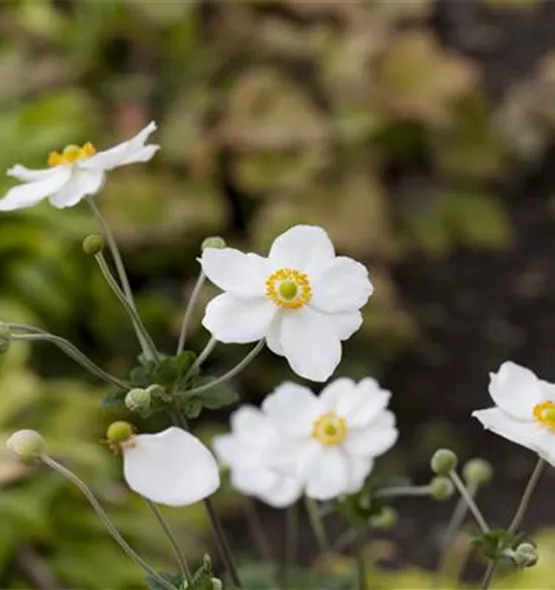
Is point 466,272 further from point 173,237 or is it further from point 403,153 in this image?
point 173,237

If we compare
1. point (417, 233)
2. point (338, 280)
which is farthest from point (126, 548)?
point (417, 233)

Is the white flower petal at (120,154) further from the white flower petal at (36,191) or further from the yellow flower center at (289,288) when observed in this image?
the yellow flower center at (289,288)

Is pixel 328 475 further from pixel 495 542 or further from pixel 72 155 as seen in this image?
pixel 72 155

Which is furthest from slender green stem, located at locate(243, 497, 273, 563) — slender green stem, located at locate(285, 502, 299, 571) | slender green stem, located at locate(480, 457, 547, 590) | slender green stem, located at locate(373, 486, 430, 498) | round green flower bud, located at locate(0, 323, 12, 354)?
round green flower bud, located at locate(0, 323, 12, 354)

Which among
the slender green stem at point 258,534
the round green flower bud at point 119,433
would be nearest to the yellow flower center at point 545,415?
the round green flower bud at point 119,433

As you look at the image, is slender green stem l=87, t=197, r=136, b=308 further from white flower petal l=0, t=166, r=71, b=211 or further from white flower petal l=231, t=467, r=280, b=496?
white flower petal l=231, t=467, r=280, b=496

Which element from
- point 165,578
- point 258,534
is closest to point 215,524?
point 165,578
